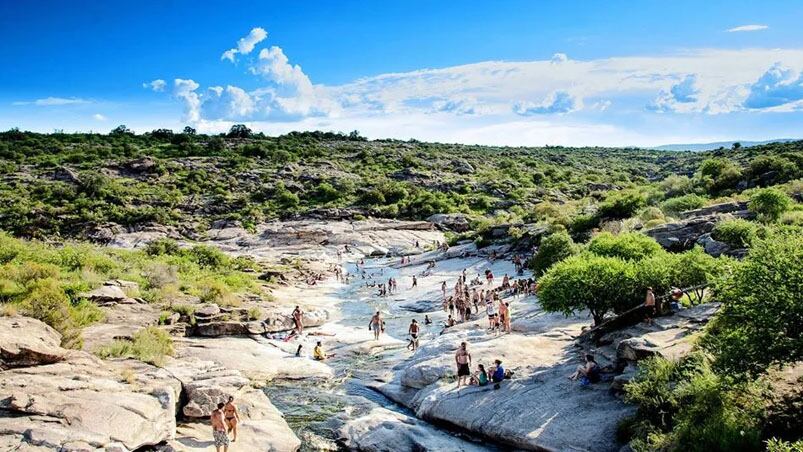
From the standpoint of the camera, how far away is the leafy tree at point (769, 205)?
32.3 meters

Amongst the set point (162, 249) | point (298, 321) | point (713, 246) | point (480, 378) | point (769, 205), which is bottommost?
point (298, 321)

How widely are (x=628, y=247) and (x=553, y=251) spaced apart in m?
10.4

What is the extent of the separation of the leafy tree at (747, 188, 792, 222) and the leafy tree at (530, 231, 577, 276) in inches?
423

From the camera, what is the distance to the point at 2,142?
99.9 meters

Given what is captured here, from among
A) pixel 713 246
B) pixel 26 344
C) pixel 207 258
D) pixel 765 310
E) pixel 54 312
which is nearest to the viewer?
pixel 765 310

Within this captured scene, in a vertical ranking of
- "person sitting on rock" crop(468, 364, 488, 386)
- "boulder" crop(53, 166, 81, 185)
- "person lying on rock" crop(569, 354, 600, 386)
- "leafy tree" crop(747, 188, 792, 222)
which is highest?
"boulder" crop(53, 166, 81, 185)

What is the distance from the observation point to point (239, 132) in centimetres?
13512

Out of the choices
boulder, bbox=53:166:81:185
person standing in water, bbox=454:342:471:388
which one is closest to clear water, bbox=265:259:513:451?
person standing in water, bbox=454:342:471:388

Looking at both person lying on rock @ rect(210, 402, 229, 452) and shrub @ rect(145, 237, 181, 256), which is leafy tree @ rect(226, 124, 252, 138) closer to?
shrub @ rect(145, 237, 181, 256)

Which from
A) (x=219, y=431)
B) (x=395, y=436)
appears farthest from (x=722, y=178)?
(x=219, y=431)

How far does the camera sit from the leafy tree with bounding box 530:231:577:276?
3690cm

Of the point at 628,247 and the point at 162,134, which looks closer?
the point at 628,247

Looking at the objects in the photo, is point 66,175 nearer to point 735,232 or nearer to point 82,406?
point 82,406

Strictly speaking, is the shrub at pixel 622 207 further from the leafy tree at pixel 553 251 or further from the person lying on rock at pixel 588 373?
the person lying on rock at pixel 588 373
